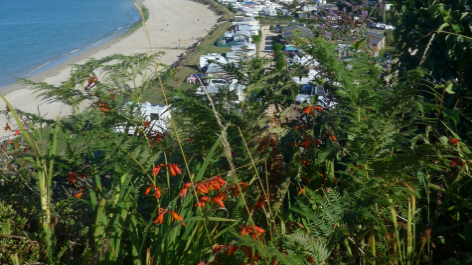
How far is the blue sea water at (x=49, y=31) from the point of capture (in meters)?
26.9

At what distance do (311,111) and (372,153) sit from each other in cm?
74

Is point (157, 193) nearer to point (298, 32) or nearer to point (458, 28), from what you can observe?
point (298, 32)

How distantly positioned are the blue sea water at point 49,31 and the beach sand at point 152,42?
163 cm

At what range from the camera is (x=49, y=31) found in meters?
38.6

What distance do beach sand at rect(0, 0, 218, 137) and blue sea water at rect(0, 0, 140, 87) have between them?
1.63 metres

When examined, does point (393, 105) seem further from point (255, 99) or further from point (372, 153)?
point (255, 99)

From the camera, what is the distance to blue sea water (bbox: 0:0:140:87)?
2690cm

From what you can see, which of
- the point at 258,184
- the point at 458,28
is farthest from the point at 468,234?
the point at 458,28

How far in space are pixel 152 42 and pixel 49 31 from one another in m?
12.4

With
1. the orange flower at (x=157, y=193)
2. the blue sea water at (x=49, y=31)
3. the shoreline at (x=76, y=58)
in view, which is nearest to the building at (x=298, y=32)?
the orange flower at (x=157, y=193)

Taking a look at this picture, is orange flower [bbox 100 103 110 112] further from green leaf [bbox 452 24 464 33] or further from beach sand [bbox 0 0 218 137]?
beach sand [bbox 0 0 218 137]

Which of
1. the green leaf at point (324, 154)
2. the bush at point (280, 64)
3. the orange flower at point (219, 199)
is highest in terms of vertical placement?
the bush at point (280, 64)

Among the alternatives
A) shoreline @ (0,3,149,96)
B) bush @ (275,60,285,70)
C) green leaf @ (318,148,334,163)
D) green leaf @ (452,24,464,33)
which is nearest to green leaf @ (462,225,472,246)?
green leaf @ (318,148,334,163)

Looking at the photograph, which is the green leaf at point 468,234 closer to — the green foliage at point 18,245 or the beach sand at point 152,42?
the green foliage at point 18,245
